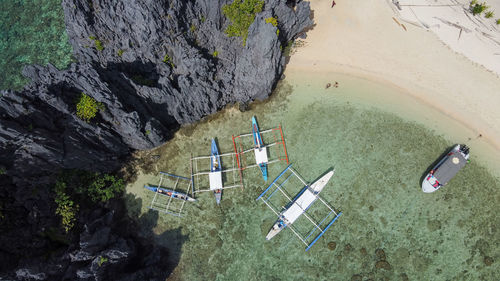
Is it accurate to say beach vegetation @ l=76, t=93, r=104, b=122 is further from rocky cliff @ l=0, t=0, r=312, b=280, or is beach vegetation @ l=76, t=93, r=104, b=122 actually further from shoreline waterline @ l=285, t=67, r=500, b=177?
shoreline waterline @ l=285, t=67, r=500, b=177

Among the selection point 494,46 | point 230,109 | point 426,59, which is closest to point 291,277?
point 230,109

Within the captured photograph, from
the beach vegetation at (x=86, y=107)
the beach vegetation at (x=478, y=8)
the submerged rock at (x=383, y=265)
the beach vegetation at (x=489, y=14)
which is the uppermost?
the beach vegetation at (x=478, y=8)

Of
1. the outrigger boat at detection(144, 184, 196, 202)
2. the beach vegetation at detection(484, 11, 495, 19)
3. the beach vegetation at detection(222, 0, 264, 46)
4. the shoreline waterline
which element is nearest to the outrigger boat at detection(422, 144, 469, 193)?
the shoreline waterline

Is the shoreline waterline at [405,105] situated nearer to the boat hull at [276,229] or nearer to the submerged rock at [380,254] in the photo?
the submerged rock at [380,254]

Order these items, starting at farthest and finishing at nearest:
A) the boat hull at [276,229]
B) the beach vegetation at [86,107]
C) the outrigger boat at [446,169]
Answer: the boat hull at [276,229] < the outrigger boat at [446,169] < the beach vegetation at [86,107]

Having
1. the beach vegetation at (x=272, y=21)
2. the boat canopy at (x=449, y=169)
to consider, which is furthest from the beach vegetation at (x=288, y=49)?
the boat canopy at (x=449, y=169)

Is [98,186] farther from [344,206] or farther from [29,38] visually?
[344,206]
